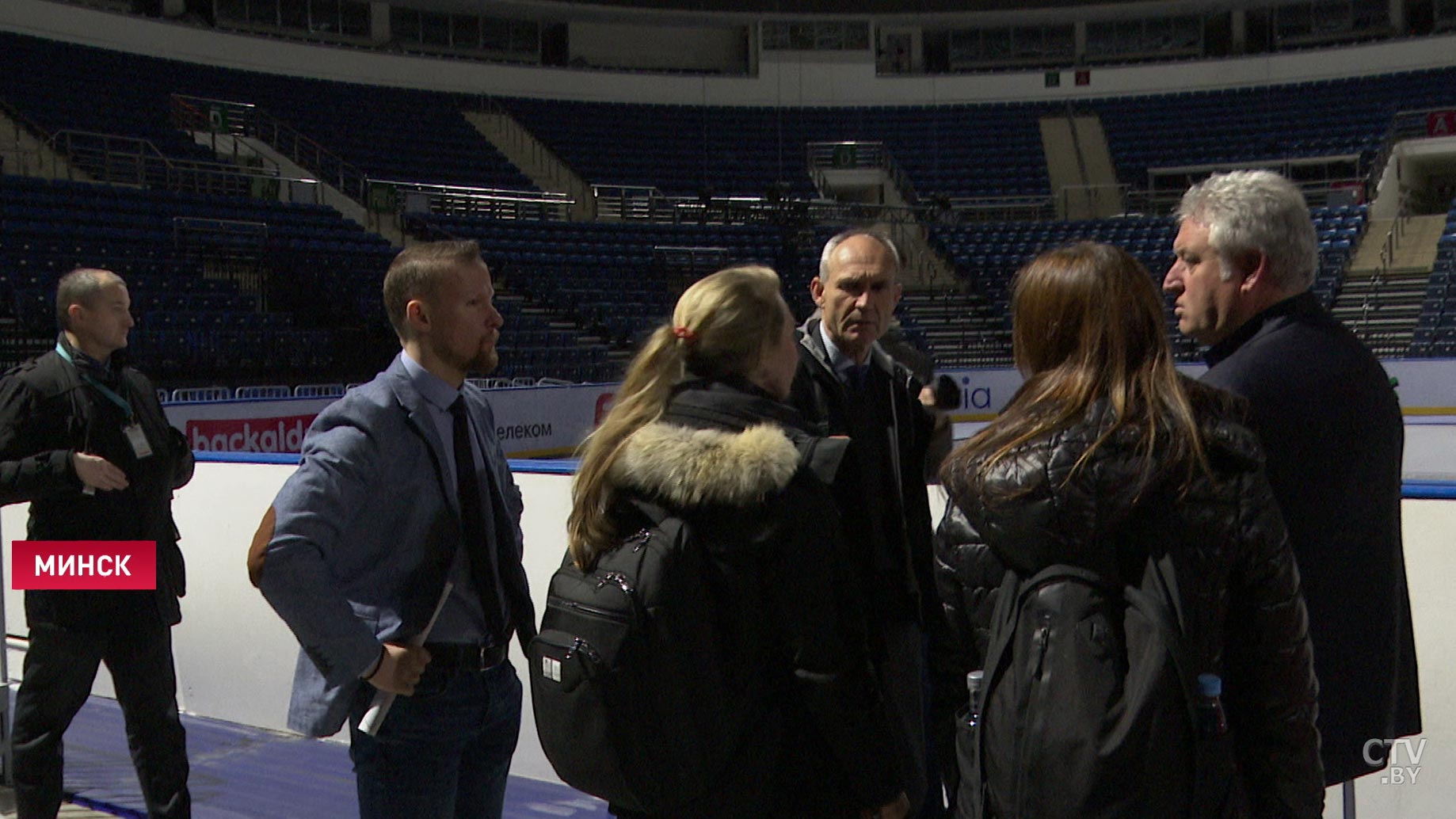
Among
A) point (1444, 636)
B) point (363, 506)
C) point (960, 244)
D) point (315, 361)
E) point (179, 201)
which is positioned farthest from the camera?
point (960, 244)

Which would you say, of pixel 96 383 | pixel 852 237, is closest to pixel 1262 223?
pixel 852 237

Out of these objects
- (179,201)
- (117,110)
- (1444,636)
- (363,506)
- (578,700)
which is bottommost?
(1444,636)

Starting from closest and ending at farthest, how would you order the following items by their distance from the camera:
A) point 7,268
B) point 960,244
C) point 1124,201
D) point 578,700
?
1. point 578,700
2. point 7,268
3. point 960,244
4. point 1124,201

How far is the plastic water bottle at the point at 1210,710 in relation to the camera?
161 cm

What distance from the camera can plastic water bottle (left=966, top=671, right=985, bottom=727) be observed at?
5.80 feet

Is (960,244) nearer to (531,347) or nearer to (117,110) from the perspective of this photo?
(531,347)

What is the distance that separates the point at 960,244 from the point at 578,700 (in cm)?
2353

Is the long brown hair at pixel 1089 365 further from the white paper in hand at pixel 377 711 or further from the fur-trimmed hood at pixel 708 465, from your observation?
the white paper in hand at pixel 377 711

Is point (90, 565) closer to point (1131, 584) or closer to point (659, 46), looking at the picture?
point (1131, 584)

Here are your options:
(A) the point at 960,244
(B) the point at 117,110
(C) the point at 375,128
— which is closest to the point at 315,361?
(B) the point at 117,110

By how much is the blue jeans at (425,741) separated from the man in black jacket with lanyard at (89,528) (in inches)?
60.0

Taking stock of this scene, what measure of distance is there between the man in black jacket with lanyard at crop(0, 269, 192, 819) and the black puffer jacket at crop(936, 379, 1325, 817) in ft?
8.79

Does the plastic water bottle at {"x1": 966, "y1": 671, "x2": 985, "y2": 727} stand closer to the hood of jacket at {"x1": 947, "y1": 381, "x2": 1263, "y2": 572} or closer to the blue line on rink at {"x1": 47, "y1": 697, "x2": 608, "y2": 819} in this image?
the hood of jacket at {"x1": 947, "y1": 381, "x2": 1263, "y2": 572}

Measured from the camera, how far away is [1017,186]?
89.5ft
